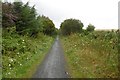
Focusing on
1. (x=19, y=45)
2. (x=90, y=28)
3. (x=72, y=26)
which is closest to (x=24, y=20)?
(x=19, y=45)

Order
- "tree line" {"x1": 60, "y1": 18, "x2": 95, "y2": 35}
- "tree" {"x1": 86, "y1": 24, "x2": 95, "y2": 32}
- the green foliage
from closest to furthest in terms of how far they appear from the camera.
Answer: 1. "tree" {"x1": 86, "y1": 24, "x2": 95, "y2": 32}
2. "tree line" {"x1": 60, "y1": 18, "x2": 95, "y2": 35}
3. the green foliage

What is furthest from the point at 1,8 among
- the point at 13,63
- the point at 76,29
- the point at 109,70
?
the point at 76,29

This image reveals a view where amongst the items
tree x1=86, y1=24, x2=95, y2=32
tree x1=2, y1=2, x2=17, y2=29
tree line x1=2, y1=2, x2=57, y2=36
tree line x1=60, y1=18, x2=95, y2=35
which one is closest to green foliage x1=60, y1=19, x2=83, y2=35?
tree line x1=60, y1=18, x2=95, y2=35

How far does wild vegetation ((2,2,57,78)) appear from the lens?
17.4 metres

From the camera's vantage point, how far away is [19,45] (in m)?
25.5

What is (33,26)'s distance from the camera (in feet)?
128

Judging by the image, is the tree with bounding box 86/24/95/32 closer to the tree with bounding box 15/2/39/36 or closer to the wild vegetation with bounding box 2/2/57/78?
the wild vegetation with bounding box 2/2/57/78

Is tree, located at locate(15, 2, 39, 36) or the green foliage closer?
tree, located at locate(15, 2, 39, 36)

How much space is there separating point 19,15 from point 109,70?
20375mm

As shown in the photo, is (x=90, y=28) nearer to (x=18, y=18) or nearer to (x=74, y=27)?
(x=74, y=27)

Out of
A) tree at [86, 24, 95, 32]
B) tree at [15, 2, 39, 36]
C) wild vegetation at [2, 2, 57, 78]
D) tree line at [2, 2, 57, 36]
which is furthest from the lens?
tree at [86, 24, 95, 32]

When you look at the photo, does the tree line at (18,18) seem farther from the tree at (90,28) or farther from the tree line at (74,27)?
the tree line at (74,27)

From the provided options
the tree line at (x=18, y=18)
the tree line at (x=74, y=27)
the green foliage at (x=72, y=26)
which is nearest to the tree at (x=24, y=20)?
the tree line at (x=18, y=18)

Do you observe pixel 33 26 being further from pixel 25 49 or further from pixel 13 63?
pixel 13 63
